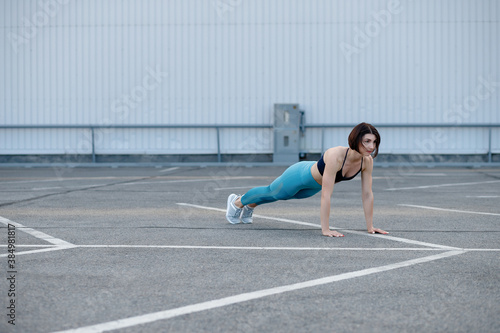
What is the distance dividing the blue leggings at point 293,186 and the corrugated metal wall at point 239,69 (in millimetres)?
13970

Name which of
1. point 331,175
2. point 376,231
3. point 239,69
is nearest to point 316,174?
point 331,175

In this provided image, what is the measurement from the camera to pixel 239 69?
20531 mm

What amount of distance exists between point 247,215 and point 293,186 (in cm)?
96

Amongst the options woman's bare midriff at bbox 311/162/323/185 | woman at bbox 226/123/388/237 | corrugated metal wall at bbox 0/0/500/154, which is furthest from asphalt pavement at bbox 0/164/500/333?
corrugated metal wall at bbox 0/0/500/154

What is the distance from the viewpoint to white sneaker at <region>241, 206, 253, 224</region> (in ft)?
23.6

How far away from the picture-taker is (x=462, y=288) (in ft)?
13.6

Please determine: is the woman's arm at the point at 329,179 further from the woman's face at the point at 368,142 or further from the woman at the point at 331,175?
the woman's face at the point at 368,142

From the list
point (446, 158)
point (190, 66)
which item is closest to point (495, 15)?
point (446, 158)

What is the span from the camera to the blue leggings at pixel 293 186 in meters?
6.43

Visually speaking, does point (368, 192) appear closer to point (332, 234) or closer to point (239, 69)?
point (332, 234)

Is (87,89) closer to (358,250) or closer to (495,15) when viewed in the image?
(495,15)

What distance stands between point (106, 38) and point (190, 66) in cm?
296

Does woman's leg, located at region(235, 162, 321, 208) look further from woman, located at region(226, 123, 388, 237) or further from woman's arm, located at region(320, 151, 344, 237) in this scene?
woman's arm, located at region(320, 151, 344, 237)

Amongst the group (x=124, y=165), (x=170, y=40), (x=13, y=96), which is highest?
(x=170, y=40)
